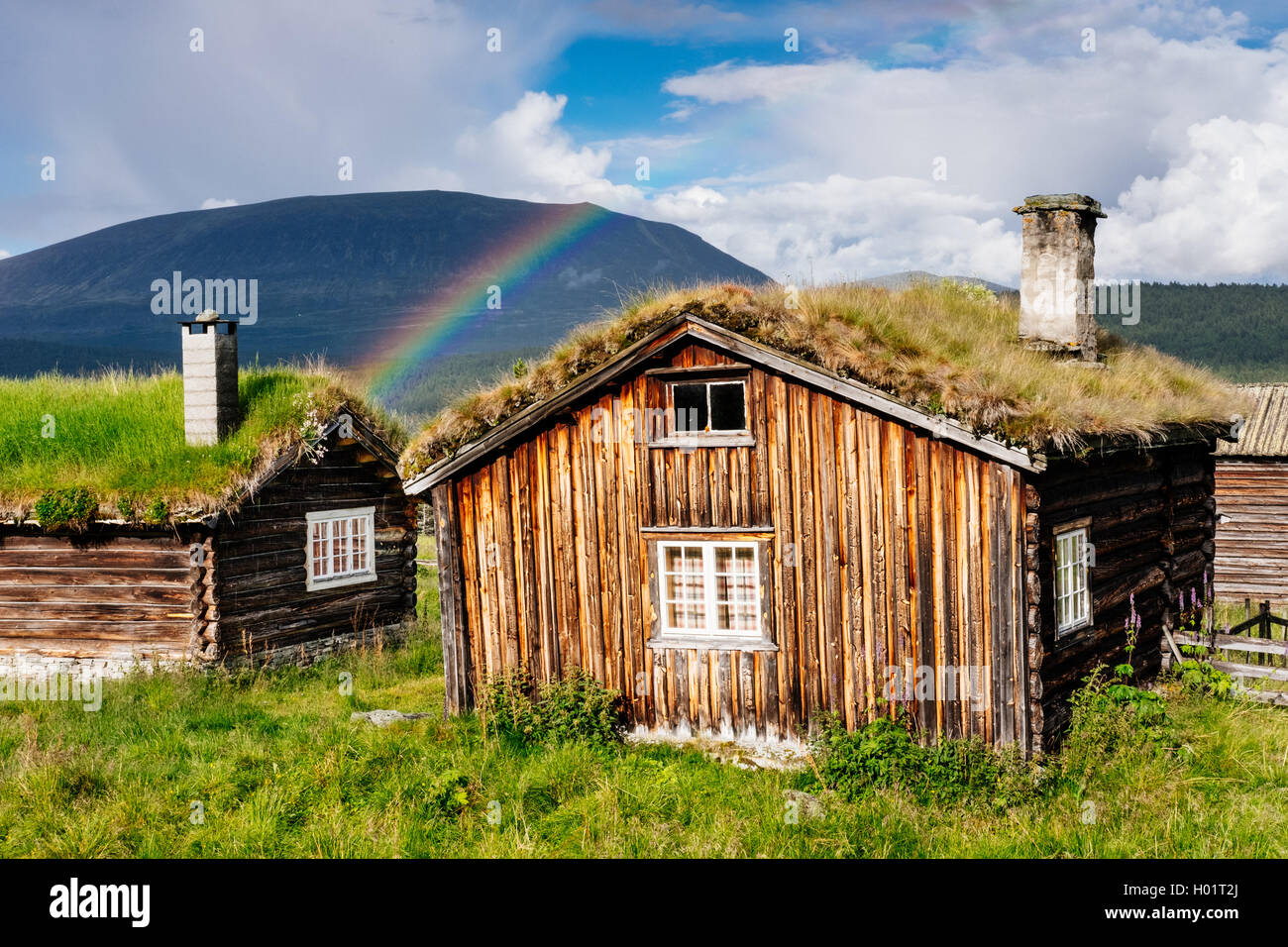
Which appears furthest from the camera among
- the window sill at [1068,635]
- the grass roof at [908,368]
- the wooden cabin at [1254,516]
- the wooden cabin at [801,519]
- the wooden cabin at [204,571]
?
the wooden cabin at [1254,516]

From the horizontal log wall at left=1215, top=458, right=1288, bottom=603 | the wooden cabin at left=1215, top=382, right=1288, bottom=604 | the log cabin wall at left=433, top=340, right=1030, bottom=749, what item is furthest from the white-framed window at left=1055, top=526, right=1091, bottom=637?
the horizontal log wall at left=1215, top=458, right=1288, bottom=603

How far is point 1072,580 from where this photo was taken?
420 inches

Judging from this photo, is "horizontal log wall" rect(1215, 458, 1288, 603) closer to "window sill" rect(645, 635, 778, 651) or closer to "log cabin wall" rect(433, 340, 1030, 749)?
"log cabin wall" rect(433, 340, 1030, 749)

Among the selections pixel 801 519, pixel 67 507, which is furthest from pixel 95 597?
pixel 801 519

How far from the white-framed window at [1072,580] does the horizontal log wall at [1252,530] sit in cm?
1682

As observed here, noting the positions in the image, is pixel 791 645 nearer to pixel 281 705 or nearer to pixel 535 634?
pixel 535 634

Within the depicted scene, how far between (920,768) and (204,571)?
37.4 feet

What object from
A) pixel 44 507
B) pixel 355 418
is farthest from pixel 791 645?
pixel 44 507

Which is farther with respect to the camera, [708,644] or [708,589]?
[708,589]

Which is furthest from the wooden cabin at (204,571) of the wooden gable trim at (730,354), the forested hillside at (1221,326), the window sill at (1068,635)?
the forested hillside at (1221,326)

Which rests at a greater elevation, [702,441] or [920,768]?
[702,441]

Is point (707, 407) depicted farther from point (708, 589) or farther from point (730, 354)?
point (708, 589)

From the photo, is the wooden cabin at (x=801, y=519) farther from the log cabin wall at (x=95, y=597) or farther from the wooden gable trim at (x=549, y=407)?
the log cabin wall at (x=95, y=597)

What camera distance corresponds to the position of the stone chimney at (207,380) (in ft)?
54.4
